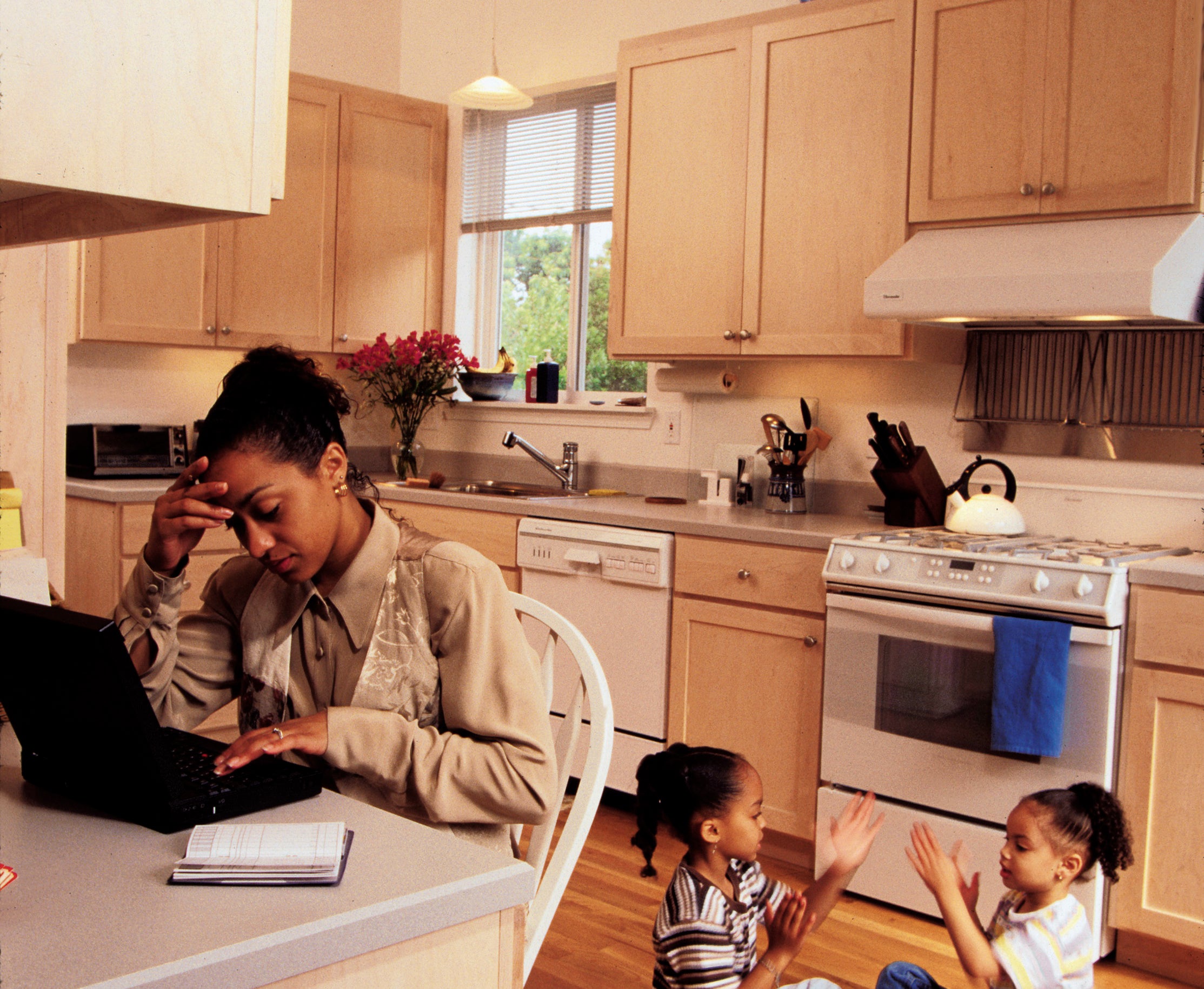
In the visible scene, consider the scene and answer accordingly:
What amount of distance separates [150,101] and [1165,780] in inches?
99.4

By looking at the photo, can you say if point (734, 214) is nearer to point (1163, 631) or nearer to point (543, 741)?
point (1163, 631)

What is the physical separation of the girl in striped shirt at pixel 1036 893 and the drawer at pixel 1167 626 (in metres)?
0.69

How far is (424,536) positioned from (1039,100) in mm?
2199

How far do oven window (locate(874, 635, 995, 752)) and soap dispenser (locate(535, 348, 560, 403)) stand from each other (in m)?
2.00

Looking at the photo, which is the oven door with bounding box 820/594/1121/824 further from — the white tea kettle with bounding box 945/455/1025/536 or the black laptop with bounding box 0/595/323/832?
the black laptop with bounding box 0/595/323/832

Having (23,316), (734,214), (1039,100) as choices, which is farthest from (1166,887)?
(23,316)

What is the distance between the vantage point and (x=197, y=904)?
893 millimetres

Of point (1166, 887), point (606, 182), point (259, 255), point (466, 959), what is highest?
point (606, 182)

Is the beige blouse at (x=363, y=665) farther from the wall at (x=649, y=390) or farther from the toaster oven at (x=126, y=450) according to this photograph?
the toaster oven at (x=126, y=450)

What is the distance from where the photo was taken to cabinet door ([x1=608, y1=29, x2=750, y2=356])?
3.61m

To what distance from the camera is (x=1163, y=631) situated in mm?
2613

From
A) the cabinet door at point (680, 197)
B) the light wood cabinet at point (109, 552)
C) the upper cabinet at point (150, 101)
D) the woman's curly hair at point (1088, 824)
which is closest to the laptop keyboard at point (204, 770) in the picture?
the upper cabinet at point (150, 101)

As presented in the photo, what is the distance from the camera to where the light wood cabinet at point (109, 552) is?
12.9 feet

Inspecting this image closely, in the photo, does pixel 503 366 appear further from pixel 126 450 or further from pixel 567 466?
pixel 126 450
